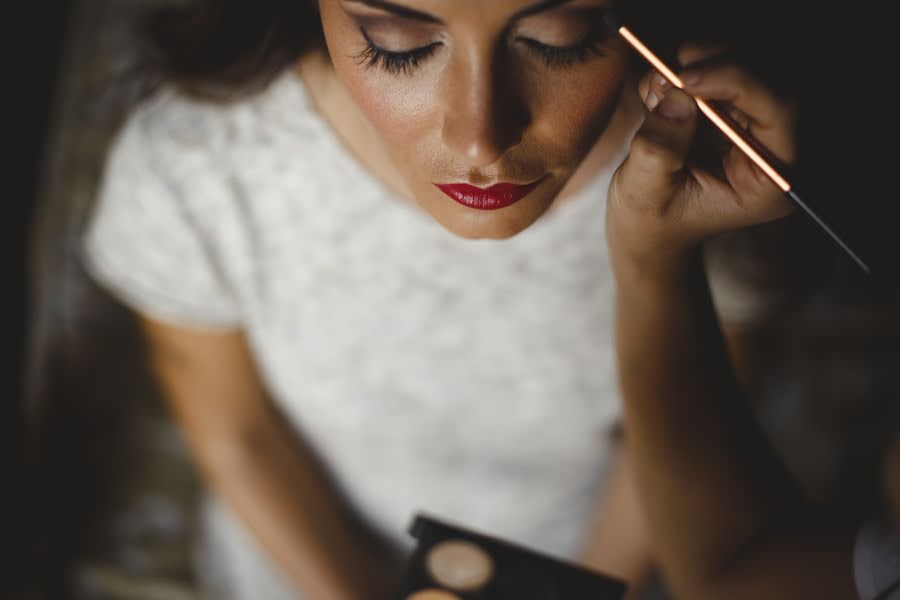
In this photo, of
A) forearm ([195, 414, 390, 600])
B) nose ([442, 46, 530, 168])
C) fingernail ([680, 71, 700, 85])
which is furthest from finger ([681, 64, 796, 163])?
forearm ([195, 414, 390, 600])

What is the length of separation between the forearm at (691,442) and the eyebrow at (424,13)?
0.21 meters

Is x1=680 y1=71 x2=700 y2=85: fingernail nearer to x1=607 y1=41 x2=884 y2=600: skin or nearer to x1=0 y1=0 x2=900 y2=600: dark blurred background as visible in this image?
x1=607 y1=41 x2=884 y2=600: skin

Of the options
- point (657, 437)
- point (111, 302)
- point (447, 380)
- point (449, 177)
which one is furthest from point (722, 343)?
point (111, 302)

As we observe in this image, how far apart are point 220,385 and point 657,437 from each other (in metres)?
0.57

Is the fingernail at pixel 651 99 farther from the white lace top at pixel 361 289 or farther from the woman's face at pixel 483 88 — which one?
the white lace top at pixel 361 289

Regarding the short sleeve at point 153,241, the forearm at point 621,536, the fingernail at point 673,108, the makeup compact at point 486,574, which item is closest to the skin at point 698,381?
the fingernail at point 673,108

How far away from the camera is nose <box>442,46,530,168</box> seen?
1.60 ft

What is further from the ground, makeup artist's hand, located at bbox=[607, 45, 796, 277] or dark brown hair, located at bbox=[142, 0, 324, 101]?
dark brown hair, located at bbox=[142, 0, 324, 101]

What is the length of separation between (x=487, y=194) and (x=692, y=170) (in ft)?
0.47

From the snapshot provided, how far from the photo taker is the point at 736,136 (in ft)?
1.60

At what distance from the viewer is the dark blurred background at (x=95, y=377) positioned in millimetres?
1205

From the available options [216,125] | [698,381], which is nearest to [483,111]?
[698,381]

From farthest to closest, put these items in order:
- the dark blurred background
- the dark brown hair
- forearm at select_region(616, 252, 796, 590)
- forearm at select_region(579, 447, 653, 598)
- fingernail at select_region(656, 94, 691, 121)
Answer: the dark blurred background
forearm at select_region(579, 447, 653, 598)
the dark brown hair
forearm at select_region(616, 252, 796, 590)
fingernail at select_region(656, 94, 691, 121)

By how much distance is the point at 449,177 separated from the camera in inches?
22.1
